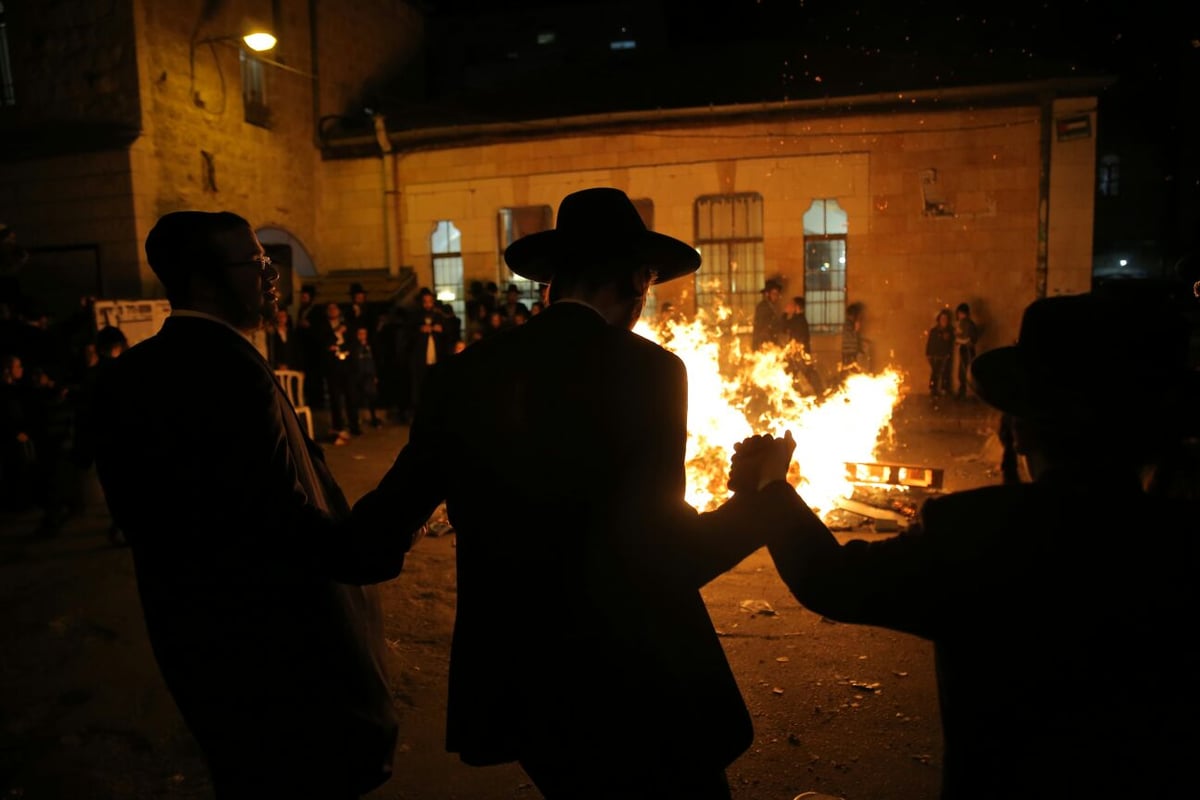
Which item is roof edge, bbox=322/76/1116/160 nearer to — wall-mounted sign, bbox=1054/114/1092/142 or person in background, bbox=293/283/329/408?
wall-mounted sign, bbox=1054/114/1092/142

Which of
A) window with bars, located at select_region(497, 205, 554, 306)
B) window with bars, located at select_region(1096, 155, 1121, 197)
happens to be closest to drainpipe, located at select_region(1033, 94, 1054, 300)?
window with bars, located at select_region(497, 205, 554, 306)

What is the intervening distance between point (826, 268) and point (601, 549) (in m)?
15.1

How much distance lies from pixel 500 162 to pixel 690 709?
16.6 metres

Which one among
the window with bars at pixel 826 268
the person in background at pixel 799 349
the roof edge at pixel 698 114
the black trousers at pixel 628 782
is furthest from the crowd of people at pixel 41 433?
the window with bars at pixel 826 268

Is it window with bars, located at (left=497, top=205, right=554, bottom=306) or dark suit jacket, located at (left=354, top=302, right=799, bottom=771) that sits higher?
window with bars, located at (left=497, top=205, right=554, bottom=306)

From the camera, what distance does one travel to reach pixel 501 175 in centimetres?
1731

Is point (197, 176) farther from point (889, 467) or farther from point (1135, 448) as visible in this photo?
point (1135, 448)

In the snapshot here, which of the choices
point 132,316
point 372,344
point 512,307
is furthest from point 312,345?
point 512,307

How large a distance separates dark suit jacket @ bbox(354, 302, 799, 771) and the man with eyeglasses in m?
0.41

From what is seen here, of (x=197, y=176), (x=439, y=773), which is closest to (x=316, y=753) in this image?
(x=439, y=773)

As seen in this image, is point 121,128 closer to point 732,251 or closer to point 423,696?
point 732,251

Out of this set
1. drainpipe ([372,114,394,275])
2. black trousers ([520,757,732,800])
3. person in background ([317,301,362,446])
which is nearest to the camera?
black trousers ([520,757,732,800])

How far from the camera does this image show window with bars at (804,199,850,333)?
1584 centimetres

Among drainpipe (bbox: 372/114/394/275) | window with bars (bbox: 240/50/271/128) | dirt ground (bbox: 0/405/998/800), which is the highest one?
window with bars (bbox: 240/50/271/128)
